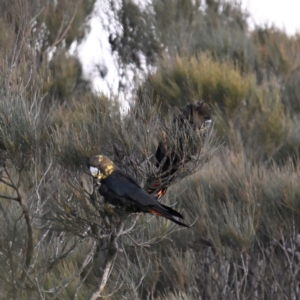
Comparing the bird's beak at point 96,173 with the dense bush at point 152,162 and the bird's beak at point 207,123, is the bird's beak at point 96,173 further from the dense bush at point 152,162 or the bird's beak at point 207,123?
the bird's beak at point 207,123

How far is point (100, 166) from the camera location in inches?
148

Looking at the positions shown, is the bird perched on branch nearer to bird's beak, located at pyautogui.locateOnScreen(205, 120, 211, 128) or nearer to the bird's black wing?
the bird's black wing

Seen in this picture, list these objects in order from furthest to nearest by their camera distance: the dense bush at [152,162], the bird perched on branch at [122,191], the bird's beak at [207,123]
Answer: the bird's beak at [207,123] → the dense bush at [152,162] → the bird perched on branch at [122,191]

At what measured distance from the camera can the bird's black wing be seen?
368cm

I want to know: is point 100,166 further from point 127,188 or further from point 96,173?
point 127,188

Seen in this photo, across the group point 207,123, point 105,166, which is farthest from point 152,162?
point 207,123

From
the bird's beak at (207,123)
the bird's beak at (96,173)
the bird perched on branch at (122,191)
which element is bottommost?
the bird perched on branch at (122,191)

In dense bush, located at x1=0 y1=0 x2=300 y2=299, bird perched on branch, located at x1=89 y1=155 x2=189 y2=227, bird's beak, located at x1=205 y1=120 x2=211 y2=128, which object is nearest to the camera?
bird perched on branch, located at x1=89 y1=155 x2=189 y2=227

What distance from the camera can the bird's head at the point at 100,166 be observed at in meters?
3.74

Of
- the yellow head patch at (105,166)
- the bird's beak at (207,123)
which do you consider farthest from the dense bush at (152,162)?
the yellow head patch at (105,166)

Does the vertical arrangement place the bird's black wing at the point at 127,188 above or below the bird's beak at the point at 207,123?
below

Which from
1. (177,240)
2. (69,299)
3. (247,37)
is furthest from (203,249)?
(247,37)

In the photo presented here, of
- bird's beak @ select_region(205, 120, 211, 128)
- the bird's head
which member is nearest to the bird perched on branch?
the bird's head

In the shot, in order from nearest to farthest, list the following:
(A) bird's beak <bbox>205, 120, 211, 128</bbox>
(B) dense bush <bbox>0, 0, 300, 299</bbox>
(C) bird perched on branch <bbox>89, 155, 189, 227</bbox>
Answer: (C) bird perched on branch <bbox>89, 155, 189, 227</bbox> → (B) dense bush <bbox>0, 0, 300, 299</bbox> → (A) bird's beak <bbox>205, 120, 211, 128</bbox>
